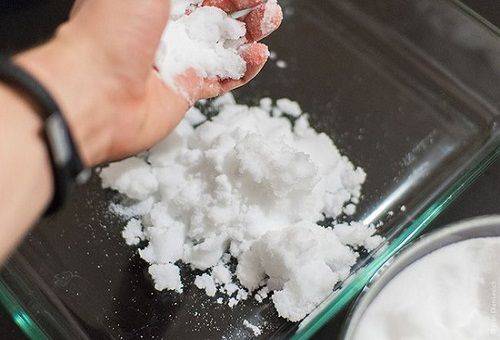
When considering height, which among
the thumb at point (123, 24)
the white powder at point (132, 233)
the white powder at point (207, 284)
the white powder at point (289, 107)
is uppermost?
the thumb at point (123, 24)

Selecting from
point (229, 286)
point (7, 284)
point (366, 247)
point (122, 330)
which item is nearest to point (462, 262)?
point (366, 247)

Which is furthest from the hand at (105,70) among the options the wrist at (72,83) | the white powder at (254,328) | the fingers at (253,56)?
the white powder at (254,328)

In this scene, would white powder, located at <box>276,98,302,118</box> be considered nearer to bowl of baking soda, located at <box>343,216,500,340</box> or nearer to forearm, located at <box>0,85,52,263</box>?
bowl of baking soda, located at <box>343,216,500,340</box>

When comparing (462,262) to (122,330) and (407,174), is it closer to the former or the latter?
(407,174)

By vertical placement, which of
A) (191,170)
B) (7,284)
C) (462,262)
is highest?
(462,262)

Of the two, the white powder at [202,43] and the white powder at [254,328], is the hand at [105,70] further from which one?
the white powder at [254,328]
